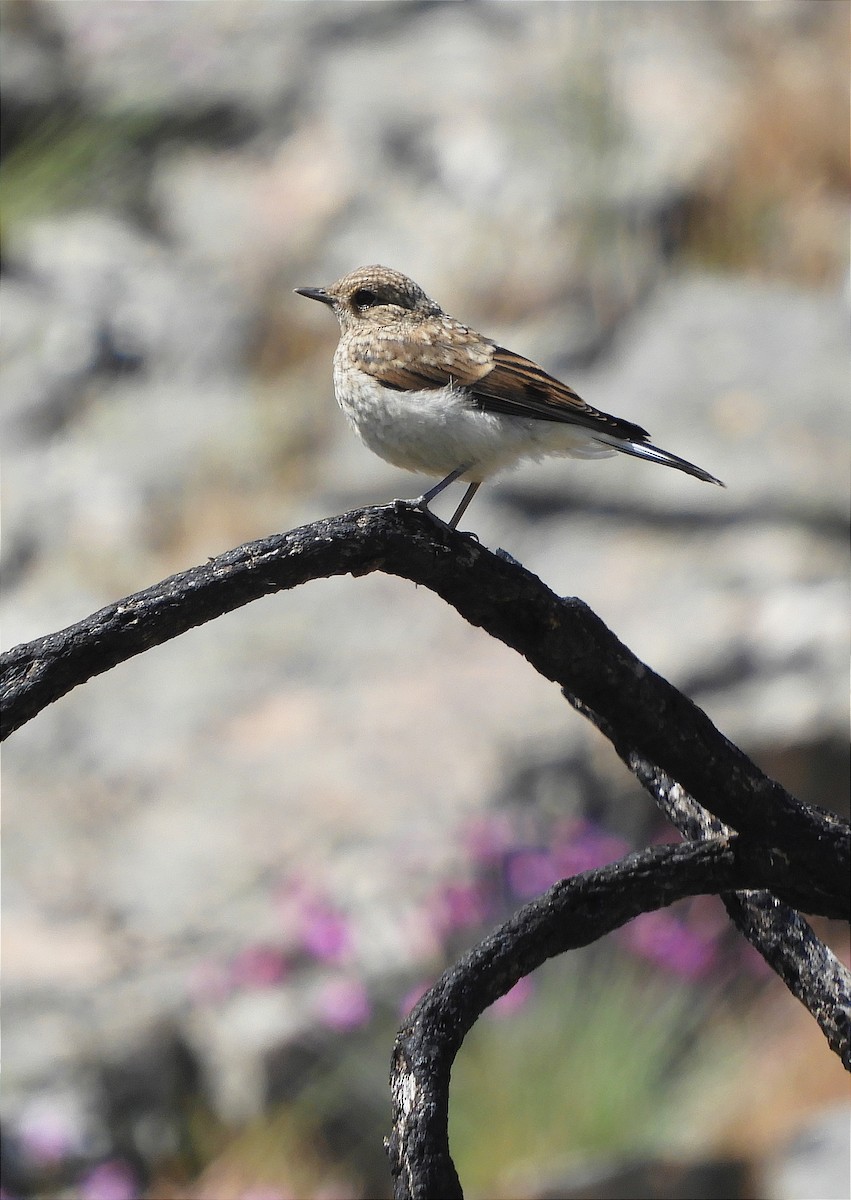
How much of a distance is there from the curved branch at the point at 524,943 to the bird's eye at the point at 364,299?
8.38 feet

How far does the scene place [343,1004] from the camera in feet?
19.9

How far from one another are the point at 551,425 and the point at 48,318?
733 cm

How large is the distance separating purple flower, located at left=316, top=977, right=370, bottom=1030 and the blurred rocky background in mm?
15

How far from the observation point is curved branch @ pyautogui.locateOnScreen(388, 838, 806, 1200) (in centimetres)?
163

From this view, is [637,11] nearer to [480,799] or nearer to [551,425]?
[480,799]

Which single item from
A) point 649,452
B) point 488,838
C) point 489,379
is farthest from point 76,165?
point 649,452

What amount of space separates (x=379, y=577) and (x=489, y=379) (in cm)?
465

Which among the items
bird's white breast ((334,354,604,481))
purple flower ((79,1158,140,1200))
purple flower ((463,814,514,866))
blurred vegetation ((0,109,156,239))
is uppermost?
blurred vegetation ((0,109,156,239))

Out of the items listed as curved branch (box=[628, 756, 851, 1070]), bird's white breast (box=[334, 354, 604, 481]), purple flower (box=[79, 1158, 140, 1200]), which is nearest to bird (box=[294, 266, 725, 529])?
bird's white breast (box=[334, 354, 604, 481])

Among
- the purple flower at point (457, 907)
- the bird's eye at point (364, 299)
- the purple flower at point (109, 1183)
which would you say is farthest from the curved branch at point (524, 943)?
the purple flower at point (109, 1183)

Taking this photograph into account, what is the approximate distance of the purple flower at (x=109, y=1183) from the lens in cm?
586

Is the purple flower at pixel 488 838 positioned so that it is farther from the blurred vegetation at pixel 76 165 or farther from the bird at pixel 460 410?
the blurred vegetation at pixel 76 165

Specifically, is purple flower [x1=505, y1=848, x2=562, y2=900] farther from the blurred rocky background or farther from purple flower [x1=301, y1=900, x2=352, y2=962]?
purple flower [x1=301, y1=900, x2=352, y2=962]

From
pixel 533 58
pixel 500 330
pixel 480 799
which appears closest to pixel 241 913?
pixel 480 799
